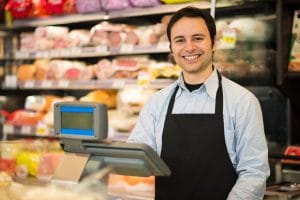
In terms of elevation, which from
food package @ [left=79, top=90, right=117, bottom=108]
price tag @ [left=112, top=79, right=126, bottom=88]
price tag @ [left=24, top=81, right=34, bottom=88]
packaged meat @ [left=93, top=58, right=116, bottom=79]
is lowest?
food package @ [left=79, top=90, right=117, bottom=108]

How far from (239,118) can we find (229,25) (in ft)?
4.36

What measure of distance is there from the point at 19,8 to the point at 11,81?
659 millimetres

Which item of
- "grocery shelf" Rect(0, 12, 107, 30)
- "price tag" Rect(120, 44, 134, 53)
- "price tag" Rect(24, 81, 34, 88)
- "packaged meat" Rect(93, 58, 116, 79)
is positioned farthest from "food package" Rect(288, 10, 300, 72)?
"price tag" Rect(24, 81, 34, 88)

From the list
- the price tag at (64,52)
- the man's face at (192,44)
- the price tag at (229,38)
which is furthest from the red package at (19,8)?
the man's face at (192,44)

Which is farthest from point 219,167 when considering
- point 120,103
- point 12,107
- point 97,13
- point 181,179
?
point 12,107

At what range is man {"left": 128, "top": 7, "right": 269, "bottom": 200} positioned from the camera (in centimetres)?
206

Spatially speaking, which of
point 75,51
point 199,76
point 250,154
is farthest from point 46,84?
point 250,154

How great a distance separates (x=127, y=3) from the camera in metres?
3.77

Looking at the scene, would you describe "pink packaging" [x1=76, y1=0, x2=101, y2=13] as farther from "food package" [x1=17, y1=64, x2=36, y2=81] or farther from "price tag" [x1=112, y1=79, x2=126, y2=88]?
"food package" [x1=17, y1=64, x2=36, y2=81]

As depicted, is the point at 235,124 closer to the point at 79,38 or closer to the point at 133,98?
the point at 133,98

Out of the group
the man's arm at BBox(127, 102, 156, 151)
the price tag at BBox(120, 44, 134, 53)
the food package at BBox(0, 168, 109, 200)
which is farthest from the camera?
the price tag at BBox(120, 44, 134, 53)

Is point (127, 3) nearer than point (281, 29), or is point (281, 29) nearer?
point (281, 29)

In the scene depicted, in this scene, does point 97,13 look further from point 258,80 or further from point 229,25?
point 258,80

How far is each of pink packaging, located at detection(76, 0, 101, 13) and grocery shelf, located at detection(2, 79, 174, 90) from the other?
560mm
